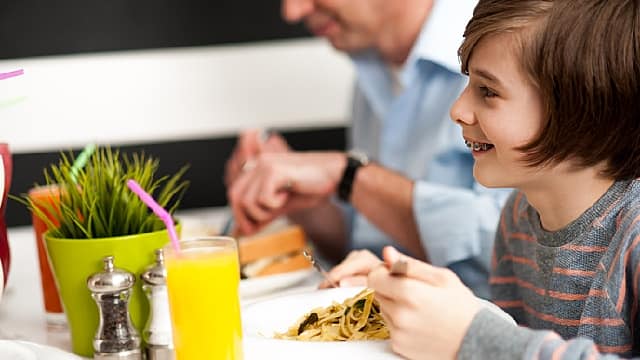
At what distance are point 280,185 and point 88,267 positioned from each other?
2.31 ft

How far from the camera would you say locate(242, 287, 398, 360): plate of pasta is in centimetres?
100

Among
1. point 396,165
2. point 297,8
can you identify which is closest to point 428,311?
point 396,165

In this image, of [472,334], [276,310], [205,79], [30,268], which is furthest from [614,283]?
[205,79]

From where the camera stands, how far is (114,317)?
112 centimetres

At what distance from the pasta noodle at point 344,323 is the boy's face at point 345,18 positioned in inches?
39.4

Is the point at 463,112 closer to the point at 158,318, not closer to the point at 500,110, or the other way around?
the point at 500,110

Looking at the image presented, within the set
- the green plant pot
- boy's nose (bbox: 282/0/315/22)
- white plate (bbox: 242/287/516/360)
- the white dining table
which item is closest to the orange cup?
the white dining table

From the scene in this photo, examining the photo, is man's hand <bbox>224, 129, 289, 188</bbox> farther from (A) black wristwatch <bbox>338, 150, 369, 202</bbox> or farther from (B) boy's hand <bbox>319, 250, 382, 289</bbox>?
(B) boy's hand <bbox>319, 250, 382, 289</bbox>

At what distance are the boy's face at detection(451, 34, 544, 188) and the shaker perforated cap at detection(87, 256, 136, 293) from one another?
0.45m

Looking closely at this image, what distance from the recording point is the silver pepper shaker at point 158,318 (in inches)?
43.8

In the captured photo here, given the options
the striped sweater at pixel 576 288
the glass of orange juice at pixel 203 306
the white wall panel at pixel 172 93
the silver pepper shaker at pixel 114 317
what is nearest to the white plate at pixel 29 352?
the silver pepper shaker at pixel 114 317

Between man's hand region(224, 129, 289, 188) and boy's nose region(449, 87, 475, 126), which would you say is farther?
man's hand region(224, 129, 289, 188)

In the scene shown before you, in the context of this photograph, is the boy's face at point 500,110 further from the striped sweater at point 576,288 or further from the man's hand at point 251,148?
the man's hand at point 251,148

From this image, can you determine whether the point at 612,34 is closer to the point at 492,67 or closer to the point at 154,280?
the point at 492,67
